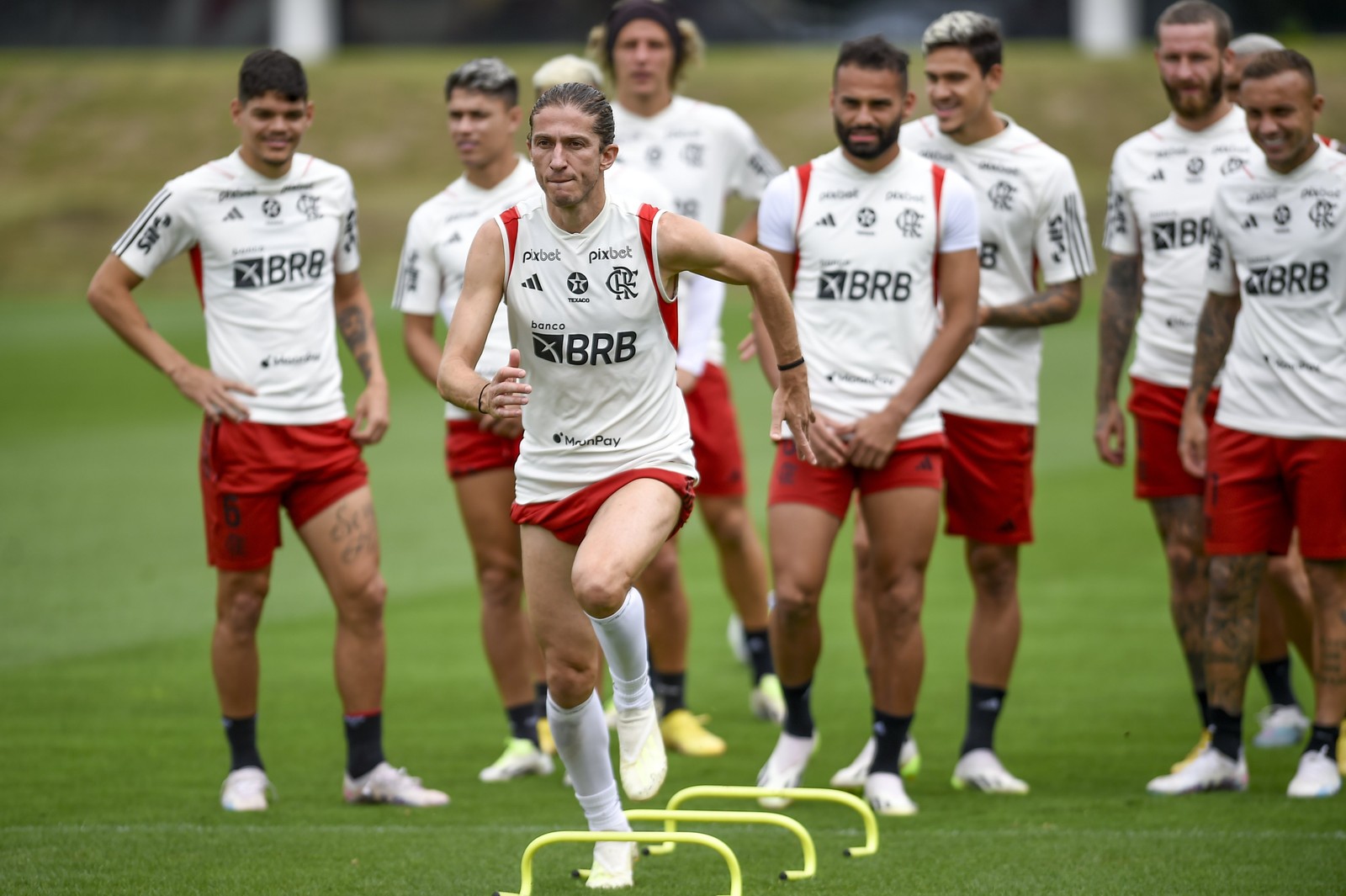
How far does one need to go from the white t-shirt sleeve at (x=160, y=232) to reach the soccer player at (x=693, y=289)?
2.17m

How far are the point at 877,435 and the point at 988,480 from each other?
3.04ft

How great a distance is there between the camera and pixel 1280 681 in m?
7.96

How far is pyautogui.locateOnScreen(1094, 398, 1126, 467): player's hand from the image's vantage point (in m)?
7.54

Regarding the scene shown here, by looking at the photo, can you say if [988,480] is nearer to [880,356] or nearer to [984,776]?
[880,356]

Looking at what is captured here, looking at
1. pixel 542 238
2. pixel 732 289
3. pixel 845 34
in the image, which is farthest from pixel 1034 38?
pixel 542 238

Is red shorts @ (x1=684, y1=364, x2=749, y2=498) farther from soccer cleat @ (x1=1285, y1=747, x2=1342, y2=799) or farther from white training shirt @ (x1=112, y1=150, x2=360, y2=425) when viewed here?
soccer cleat @ (x1=1285, y1=747, x2=1342, y2=799)

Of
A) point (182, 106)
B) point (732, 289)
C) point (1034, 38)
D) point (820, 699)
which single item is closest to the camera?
point (820, 699)

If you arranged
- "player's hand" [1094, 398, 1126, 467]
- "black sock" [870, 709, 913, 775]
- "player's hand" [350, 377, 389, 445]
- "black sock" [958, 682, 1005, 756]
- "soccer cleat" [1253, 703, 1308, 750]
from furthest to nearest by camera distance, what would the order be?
"soccer cleat" [1253, 703, 1308, 750]
"player's hand" [1094, 398, 1126, 467]
"black sock" [958, 682, 1005, 756]
"player's hand" [350, 377, 389, 445]
"black sock" [870, 709, 913, 775]

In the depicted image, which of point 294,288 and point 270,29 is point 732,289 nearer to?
point 270,29

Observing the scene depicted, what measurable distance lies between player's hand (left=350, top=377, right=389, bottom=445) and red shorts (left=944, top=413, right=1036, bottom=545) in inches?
91.1

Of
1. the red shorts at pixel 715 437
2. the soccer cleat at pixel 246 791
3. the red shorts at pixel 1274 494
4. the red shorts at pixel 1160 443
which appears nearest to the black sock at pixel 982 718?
the red shorts at pixel 1274 494

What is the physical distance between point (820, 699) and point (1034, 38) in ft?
126

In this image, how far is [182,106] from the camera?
3800cm

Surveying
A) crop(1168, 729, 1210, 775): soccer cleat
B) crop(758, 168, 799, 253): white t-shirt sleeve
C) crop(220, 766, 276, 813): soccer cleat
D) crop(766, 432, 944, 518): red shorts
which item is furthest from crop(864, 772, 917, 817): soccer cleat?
crop(220, 766, 276, 813): soccer cleat
